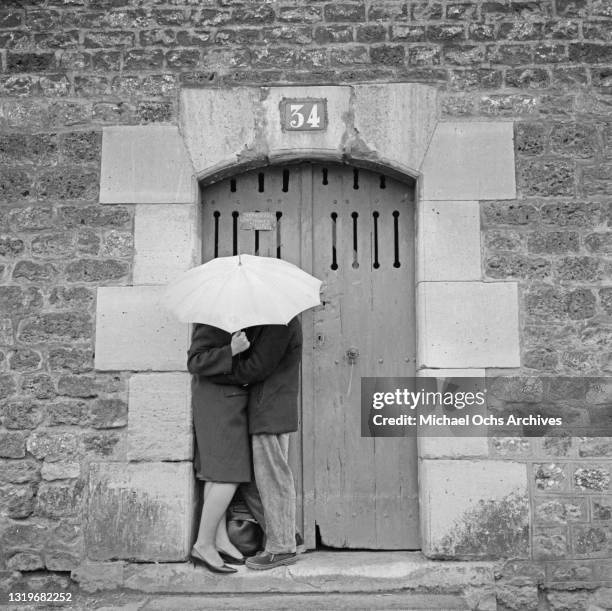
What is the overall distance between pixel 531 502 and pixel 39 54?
3.92 metres

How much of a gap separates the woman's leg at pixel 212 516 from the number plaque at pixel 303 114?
6.94 feet

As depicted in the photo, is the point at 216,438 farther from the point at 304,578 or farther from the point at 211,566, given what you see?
the point at 304,578

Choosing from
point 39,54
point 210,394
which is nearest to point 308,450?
point 210,394

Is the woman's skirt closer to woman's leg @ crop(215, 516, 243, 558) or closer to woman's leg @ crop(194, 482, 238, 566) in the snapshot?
woman's leg @ crop(194, 482, 238, 566)

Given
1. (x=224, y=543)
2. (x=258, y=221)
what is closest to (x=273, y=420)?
(x=224, y=543)

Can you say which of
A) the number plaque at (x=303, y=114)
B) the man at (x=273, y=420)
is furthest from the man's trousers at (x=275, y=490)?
the number plaque at (x=303, y=114)

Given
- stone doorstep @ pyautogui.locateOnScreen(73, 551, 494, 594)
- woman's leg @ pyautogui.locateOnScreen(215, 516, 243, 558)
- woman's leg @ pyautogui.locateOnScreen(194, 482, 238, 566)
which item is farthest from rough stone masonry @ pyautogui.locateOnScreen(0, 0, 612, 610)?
woman's leg @ pyautogui.locateOnScreen(215, 516, 243, 558)

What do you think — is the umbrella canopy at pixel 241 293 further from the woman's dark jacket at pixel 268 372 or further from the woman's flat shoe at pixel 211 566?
the woman's flat shoe at pixel 211 566

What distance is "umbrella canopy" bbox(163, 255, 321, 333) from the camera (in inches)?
156

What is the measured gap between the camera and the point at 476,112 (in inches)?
187

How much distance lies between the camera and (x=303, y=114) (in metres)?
4.72

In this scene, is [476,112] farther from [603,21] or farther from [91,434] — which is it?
[91,434]

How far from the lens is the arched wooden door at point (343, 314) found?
4.68 meters

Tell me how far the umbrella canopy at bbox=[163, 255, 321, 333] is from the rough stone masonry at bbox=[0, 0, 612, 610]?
650mm
